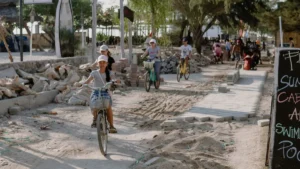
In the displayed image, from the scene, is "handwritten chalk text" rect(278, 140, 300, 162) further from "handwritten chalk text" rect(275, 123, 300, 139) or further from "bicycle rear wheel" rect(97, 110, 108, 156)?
"bicycle rear wheel" rect(97, 110, 108, 156)

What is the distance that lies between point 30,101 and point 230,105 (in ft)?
16.1

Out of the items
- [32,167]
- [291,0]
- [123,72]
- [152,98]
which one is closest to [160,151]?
[32,167]

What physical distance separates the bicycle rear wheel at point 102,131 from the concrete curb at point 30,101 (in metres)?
4.02

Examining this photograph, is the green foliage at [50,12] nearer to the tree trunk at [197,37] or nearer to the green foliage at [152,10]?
the green foliage at [152,10]

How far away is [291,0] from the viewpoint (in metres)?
28.0

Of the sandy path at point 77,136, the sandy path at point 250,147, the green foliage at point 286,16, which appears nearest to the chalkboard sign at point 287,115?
the sandy path at point 250,147

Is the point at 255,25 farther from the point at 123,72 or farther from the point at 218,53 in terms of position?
the point at 123,72

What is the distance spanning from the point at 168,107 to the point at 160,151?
4827 mm

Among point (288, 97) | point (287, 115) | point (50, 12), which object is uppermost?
point (50, 12)

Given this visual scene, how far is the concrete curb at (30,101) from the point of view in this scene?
10.7m

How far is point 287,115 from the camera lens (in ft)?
18.4

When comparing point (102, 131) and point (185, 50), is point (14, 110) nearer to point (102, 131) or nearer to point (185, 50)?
point (102, 131)

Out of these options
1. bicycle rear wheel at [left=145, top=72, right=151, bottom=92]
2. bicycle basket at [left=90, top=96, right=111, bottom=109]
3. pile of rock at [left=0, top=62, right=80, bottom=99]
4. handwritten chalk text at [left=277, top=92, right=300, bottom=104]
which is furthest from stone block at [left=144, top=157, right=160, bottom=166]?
bicycle rear wheel at [left=145, top=72, right=151, bottom=92]

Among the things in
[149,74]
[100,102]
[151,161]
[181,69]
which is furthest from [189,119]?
[181,69]
